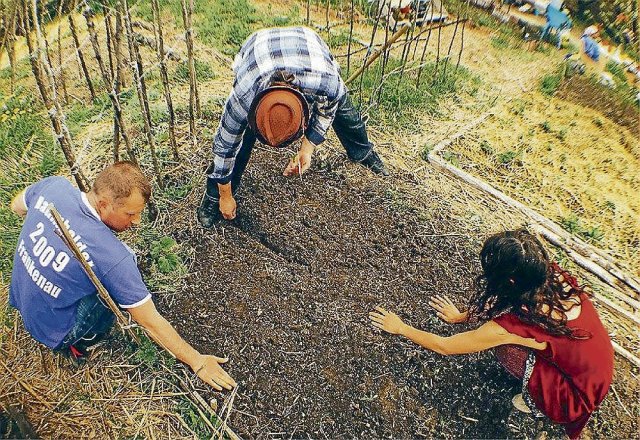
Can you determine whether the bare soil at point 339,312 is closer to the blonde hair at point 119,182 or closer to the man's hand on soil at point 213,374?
the man's hand on soil at point 213,374

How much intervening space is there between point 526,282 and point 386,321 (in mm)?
898

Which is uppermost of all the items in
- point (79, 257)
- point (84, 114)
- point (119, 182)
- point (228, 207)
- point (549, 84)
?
point (119, 182)

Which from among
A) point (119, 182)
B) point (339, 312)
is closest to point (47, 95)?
point (119, 182)

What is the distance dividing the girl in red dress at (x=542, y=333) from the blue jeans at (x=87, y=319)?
1.67 metres

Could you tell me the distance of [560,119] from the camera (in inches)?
192

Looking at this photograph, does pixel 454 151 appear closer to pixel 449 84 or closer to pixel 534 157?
pixel 534 157

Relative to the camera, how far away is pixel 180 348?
97.3 inches

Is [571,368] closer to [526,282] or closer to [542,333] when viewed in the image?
[542,333]

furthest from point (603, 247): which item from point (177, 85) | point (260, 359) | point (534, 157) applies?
point (177, 85)

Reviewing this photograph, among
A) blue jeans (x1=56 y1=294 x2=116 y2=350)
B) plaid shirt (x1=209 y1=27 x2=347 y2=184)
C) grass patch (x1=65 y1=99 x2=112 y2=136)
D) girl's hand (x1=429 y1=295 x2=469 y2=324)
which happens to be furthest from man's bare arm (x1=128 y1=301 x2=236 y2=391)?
grass patch (x1=65 y1=99 x2=112 y2=136)

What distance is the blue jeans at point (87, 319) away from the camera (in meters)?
2.45

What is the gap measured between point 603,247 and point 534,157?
1.01 metres

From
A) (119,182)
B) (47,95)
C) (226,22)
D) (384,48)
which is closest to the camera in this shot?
(119,182)

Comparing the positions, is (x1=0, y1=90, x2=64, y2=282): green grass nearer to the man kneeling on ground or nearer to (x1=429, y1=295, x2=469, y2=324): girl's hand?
the man kneeling on ground
